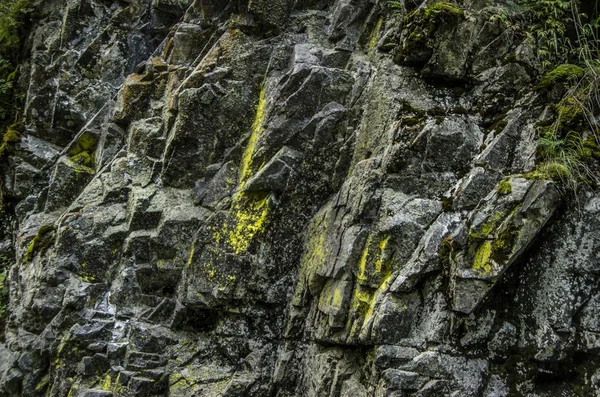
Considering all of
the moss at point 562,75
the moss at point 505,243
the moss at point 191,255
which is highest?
the moss at point 562,75

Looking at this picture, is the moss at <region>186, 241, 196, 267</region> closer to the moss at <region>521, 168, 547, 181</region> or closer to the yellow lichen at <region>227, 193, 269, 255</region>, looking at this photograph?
the yellow lichen at <region>227, 193, 269, 255</region>

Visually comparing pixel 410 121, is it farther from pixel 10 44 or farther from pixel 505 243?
pixel 10 44

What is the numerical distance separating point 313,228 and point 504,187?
2.55 m

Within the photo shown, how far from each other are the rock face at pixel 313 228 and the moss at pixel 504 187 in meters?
0.02

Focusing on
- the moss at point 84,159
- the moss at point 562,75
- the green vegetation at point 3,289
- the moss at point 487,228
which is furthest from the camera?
the moss at point 84,159

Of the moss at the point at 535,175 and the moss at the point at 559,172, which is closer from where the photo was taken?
the moss at the point at 559,172

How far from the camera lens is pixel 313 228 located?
6.75m

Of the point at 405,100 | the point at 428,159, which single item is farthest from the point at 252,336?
A: the point at 405,100

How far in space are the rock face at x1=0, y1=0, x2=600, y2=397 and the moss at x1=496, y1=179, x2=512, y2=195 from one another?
2 cm

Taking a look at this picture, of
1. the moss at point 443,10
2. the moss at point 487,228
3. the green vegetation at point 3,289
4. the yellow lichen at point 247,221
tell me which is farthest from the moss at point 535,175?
the green vegetation at point 3,289

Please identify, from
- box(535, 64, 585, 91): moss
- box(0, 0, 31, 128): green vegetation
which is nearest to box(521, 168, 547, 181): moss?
box(535, 64, 585, 91): moss

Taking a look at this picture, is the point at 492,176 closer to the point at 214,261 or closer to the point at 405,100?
the point at 405,100

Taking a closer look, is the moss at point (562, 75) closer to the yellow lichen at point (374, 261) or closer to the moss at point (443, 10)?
the moss at point (443, 10)

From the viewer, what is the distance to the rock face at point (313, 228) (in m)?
4.93
